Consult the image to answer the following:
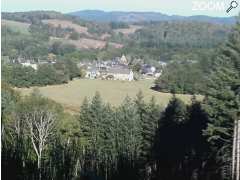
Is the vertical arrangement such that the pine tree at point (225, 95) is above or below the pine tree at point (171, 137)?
above

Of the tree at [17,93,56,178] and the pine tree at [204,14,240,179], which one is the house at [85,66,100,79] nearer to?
the tree at [17,93,56,178]

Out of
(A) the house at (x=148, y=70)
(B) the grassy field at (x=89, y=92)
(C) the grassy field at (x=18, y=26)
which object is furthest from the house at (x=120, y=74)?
(C) the grassy field at (x=18, y=26)

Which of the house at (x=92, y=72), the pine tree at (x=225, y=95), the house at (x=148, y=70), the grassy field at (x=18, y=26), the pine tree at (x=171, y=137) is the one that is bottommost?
the house at (x=148, y=70)

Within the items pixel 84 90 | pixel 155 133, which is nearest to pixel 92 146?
pixel 155 133

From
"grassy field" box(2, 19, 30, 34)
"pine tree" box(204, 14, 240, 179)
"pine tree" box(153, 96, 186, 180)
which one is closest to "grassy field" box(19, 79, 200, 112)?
"pine tree" box(153, 96, 186, 180)

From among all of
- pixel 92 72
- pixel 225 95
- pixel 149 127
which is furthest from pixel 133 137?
pixel 92 72

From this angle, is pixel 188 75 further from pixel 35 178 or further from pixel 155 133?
Answer: pixel 35 178

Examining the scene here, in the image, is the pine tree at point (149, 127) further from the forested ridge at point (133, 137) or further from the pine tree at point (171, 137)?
the pine tree at point (171, 137)

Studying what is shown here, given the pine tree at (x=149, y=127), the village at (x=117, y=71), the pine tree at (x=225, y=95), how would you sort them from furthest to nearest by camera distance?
the village at (x=117, y=71), the pine tree at (x=149, y=127), the pine tree at (x=225, y=95)
